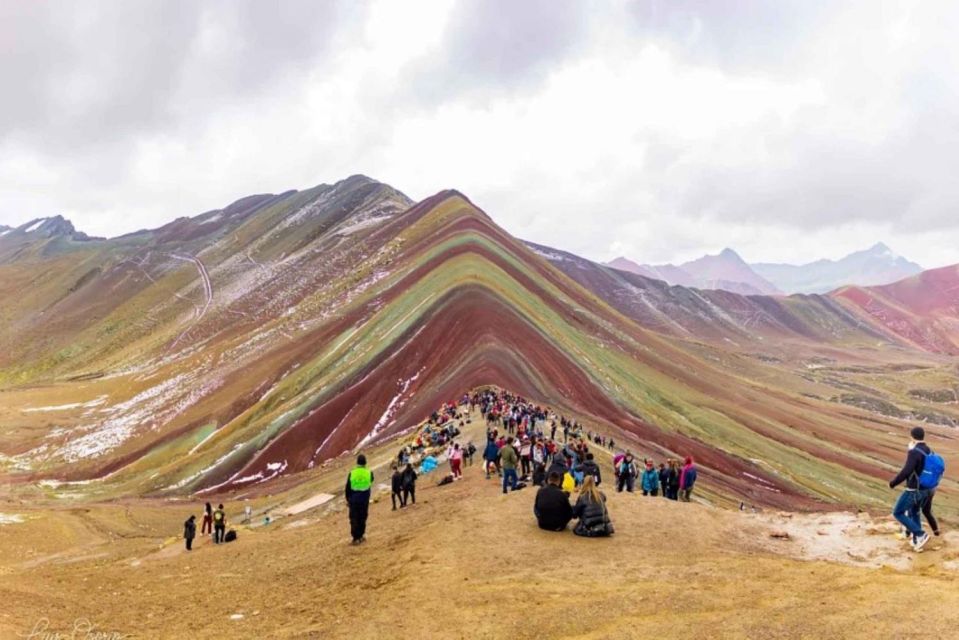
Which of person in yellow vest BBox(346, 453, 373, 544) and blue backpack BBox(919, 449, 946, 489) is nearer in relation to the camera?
blue backpack BBox(919, 449, 946, 489)

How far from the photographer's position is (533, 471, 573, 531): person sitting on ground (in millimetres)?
15891

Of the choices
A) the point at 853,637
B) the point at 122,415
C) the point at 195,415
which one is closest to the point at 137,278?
the point at 122,415

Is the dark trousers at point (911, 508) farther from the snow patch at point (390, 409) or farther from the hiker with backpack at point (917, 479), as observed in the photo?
the snow patch at point (390, 409)

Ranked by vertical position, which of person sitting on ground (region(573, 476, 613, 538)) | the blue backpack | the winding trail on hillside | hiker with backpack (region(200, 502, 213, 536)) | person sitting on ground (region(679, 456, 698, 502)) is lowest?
hiker with backpack (region(200, 502, 213, 536))

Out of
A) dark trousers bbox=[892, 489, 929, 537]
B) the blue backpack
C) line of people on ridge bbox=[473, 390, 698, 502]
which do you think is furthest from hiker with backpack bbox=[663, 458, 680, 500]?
the blue backpack

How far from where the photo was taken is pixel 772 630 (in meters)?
9.50

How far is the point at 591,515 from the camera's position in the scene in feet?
51.4

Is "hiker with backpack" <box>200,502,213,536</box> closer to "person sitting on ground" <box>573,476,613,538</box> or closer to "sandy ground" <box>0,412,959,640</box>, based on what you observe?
"sandy ground" <box>0,412,959,640</box>

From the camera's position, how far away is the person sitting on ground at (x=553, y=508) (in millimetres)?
15891

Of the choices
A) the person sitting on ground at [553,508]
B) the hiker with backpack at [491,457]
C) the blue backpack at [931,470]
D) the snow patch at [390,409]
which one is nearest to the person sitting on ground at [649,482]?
the hiker with backpack at [491,457]

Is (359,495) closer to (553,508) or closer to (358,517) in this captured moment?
(358,517)

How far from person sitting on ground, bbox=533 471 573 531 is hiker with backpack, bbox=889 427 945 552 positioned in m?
7.20

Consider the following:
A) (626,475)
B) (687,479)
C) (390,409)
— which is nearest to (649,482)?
(626,475)

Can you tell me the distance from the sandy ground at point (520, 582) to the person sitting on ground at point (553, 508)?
1.09 ft
